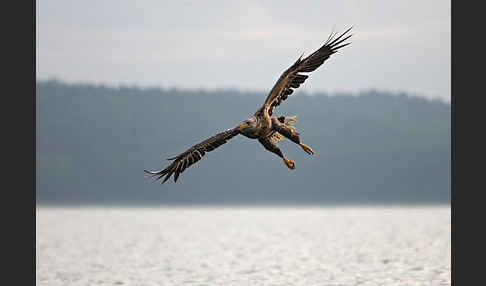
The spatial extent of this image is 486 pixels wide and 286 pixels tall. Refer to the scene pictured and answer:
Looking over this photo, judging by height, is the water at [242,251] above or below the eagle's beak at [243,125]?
below

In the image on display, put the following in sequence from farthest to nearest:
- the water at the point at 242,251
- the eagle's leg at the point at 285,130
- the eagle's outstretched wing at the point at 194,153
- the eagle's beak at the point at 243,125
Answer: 1. the water at the point at 242,251
2. the eagle's leg at the point at 285,130
3. the eagle's outstretched wing at the point at 194,153
4. the eagle's beak at the point at 243,125

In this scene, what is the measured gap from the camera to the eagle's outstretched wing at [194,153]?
14312 mm

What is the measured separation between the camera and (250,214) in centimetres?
10094

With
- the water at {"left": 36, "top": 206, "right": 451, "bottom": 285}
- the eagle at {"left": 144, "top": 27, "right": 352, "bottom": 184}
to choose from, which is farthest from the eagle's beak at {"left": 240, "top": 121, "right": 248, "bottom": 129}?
the water at {"left": 36, "top": 206, "right": 451, "bottom": 285}

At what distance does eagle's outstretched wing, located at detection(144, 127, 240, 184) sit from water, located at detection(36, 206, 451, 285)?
1850 cm

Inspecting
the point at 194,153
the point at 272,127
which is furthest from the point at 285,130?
the point at 194,153

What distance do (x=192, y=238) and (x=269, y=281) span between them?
91.3ft

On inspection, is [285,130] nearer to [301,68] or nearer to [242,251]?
[301,68]

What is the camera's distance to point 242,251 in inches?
1969

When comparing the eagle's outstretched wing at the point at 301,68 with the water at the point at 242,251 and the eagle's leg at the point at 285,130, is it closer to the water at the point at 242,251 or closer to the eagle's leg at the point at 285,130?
the eagle's leg at the point at 285,130

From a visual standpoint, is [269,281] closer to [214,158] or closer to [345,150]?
[214,158]

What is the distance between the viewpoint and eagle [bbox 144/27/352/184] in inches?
564

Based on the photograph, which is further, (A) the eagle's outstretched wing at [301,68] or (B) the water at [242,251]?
(B) the water at [242,251]

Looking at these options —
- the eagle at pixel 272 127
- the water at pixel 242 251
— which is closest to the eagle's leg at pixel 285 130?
the eagle at pixel 272 127
